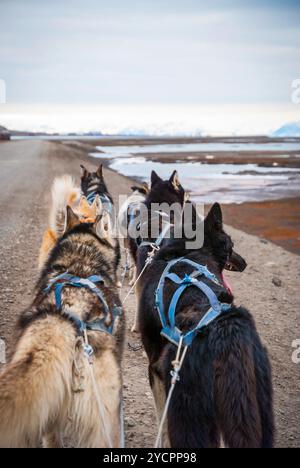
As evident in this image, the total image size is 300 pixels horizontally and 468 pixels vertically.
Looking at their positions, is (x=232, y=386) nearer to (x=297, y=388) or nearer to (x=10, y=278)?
(x=297, y=388)

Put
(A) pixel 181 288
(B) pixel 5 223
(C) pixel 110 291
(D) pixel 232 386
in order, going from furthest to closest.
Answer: (B) pixel 5 223, (C) pixel 110 291, (A) pixel 181 288, (D) pixel 232 386

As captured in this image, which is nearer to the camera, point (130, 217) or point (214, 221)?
point (214, 221)

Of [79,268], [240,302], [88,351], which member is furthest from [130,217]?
[88,351]

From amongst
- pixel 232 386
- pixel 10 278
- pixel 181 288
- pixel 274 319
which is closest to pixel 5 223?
pixel 10 278

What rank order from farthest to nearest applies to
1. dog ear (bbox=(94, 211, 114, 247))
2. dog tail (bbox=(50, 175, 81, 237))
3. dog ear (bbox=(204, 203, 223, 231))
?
dog tail (bbox=(50, 175, 81, 237))
dog ear (bbox=(94, 211, 114, 247))
dog ear (bbox=(204, 203, 223, 231))

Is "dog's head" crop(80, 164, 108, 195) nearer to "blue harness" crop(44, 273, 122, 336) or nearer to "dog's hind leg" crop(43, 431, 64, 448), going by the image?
"blue harness" crop(44, 273, 122, 336)

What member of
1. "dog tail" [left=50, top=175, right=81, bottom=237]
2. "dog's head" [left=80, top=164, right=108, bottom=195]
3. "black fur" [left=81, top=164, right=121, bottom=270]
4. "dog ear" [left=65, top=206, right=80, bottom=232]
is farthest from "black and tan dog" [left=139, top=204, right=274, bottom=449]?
"dog's head" [left=80, top=164, right=108, bottom=195]

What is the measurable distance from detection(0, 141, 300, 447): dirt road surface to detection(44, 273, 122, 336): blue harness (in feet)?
1.44

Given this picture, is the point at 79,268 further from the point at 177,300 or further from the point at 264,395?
the point at 264,395

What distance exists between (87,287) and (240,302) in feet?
13.0

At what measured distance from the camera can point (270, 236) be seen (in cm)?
1066

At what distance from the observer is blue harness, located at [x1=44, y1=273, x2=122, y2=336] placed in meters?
2.19

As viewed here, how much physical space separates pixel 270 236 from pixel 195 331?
29.5 feet

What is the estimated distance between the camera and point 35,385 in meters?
1.82
